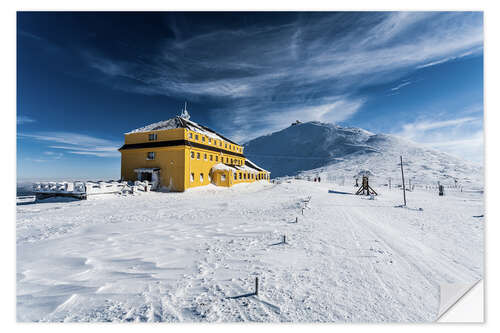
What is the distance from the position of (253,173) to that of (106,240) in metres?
35.2

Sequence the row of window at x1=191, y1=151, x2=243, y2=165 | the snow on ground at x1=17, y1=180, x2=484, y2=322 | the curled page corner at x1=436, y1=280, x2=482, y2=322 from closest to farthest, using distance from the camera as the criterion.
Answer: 1. the snow on ground at x1=17, y1=180, x2=484, y2=322
2. the curled page corner at x1=436, y1=280, x2=482, y2=322
3. the row of window at x1=191, y1=151, x2=243, y2=165

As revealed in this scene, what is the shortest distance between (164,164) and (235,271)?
2218 centimetres

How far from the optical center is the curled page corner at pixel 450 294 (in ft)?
11.2

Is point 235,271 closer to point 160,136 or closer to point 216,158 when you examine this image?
point 160,136

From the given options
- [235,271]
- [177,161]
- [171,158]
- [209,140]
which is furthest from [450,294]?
[209,140]

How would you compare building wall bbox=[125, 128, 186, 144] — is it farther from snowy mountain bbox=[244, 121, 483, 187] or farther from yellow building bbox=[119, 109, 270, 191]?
snowy mountain bbox=[244, 121, 483, 187]

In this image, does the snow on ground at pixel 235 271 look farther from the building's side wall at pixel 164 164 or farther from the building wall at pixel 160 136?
the building wall at pixel 160 136

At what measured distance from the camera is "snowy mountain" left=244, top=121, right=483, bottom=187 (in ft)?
228

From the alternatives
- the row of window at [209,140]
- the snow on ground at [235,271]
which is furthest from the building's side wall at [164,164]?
the snow on ground at [235,271]

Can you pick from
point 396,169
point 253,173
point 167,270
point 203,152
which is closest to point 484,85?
point 167,270

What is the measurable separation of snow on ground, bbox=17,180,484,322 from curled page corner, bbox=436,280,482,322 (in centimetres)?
10

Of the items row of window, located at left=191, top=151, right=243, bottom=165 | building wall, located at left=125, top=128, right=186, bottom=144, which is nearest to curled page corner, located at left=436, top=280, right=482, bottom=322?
building wall, located at left=125, top=128, right=186, bottom=144
